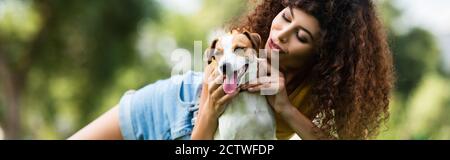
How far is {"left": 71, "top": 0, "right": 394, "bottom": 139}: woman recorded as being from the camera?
43.4 inches

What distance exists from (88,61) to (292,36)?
9.96ft

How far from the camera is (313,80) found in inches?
46.2

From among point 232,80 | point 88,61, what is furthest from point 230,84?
point 88,61

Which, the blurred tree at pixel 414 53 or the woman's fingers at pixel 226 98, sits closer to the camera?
the woman's fingers at pixel 226 98

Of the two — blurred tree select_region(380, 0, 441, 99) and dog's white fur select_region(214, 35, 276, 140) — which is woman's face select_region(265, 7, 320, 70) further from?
blurred tree select_region(380, 0, 441, 99)

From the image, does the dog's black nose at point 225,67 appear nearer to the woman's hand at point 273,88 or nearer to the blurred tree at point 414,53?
the woman's hand at point 273,88

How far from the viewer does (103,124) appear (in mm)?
1355

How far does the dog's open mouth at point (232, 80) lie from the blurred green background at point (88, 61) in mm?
2894

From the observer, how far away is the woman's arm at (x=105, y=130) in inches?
52.7

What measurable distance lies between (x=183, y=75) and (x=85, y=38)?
2.84 m

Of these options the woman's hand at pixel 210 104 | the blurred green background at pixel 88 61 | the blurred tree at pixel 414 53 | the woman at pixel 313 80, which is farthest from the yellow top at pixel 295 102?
the blurred green background at pixel 88 61

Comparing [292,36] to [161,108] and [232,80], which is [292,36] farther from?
[161,108]

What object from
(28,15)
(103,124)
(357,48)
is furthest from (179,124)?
(28,15)
